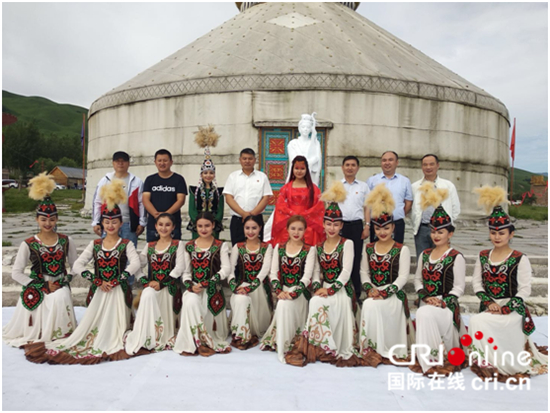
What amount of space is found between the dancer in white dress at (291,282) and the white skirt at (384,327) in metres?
0.55

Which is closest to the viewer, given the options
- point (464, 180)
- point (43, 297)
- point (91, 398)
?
point (91, 398)

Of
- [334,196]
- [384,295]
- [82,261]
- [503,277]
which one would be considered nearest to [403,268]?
[384,295]

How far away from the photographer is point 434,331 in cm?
310

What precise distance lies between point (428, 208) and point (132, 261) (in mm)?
3109

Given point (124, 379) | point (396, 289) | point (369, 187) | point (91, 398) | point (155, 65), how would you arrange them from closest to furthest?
point (91, 398) → point (124, 379) → point (396, 289) → point (369, 187) → point (155, 65)

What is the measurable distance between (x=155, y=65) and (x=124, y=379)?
11096 mm

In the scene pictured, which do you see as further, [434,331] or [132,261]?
[132,261]

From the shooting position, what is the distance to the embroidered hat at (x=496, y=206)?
3.10 meters

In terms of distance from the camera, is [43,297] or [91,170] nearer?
[43,297]

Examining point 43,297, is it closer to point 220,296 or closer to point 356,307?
point 220,296

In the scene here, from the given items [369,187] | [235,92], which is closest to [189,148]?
[235,92]

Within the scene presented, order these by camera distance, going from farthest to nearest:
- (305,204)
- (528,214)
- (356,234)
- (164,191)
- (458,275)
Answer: (528,214), (164,191), (305,204), (356,234), (458,275)

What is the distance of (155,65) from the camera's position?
40.0 feet

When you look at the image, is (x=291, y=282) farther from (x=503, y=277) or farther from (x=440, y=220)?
(x=503, y=277)
